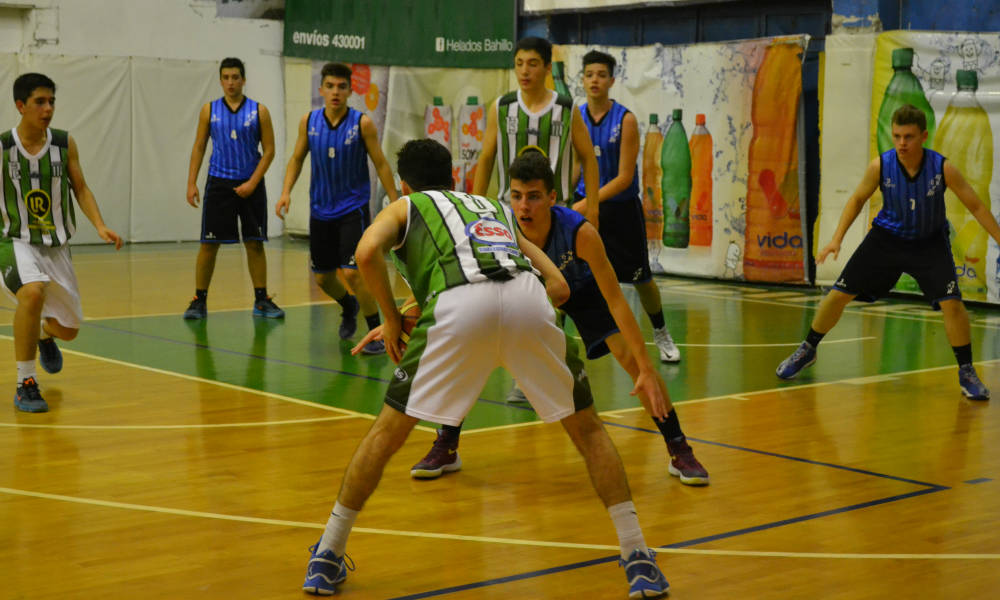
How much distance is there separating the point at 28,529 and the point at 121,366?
3717 mm

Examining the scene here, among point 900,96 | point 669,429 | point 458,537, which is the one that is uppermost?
point 900,96

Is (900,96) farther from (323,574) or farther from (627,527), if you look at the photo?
(323,574)

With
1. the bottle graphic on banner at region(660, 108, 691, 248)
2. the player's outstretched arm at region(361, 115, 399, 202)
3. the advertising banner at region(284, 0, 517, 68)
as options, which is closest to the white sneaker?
the player's outstretched arm at region(361, 115, 399, 202)

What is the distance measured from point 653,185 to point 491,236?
10.7 metres

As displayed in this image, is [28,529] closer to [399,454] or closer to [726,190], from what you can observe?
[399,454]

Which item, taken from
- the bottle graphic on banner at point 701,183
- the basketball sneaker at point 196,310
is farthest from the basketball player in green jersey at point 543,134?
the bottle graphic on banner at point 701,183

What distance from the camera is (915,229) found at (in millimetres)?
7582

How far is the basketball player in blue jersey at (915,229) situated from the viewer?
7465 mm

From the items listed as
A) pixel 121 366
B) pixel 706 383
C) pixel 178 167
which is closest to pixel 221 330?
pixel 121 366

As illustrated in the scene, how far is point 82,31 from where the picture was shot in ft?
56.1

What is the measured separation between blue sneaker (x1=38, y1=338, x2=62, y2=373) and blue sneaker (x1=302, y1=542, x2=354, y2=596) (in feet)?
14.0

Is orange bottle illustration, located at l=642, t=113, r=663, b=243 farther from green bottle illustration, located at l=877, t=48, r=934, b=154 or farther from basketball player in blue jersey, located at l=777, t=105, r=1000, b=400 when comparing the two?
basketball player in blue jersey, located at l=777, t=105, r=1000, b=400

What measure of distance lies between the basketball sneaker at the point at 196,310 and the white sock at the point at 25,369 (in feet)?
11.4

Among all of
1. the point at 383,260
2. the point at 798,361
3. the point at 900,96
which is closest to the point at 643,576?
the point at 383,260
